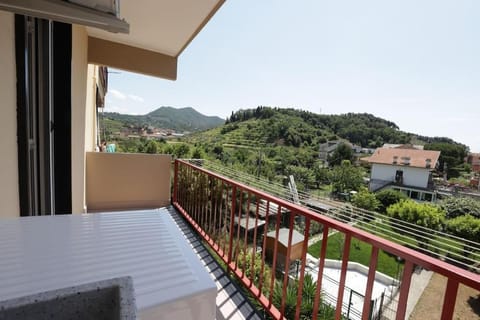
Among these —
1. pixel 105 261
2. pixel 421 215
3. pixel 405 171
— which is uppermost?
pixel 105 261

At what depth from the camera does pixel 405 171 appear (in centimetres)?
2245

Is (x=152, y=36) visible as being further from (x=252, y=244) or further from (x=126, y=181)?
(x=252, y=244)

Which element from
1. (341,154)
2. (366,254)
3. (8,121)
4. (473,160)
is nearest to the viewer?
(8,121)

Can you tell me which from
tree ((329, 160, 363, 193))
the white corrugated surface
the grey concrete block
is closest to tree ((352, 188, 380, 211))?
tree ((329, 160, 363, 193))

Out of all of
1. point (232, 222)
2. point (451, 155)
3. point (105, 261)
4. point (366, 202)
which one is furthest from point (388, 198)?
point (105, 261)

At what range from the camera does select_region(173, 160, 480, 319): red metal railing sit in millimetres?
901

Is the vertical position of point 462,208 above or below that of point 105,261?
below

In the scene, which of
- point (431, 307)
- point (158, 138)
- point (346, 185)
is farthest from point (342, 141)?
point (431, 307)

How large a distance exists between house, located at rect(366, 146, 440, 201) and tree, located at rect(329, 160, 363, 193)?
141cm

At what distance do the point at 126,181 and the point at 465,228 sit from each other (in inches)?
536

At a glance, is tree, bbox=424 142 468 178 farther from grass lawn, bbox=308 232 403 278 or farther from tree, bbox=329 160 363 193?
grass lawn, bbox=308 232 403 278

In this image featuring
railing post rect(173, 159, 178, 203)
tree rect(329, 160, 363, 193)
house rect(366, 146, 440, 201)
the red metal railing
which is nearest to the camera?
the red metal railing

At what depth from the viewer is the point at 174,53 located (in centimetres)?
377

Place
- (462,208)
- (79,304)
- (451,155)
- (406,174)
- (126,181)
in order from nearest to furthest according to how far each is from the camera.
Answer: (79,304)
(126,181)
(462,208)
(406,174)
(451,155)
